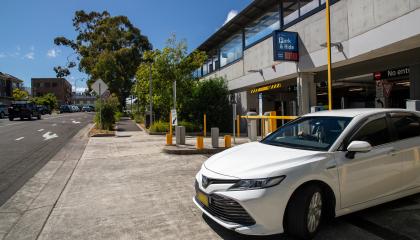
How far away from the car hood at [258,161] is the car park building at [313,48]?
22.0ft

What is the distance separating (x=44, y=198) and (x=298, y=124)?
179 inches

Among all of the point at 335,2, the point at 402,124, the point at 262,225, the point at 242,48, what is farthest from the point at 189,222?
the point at 242,48

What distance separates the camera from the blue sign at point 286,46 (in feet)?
47.1

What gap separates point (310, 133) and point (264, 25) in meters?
14.3

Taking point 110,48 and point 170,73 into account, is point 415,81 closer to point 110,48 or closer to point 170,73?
point 170,73

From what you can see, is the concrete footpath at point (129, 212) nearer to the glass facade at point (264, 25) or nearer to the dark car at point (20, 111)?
A: the glass facade at point (264, 25)

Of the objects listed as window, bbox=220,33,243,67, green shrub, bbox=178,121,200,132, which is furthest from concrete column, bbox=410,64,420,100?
green shrub, bbox=178,121,200,132

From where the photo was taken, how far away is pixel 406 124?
212 inches

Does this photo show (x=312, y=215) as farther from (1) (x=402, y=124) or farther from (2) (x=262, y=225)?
(1) (x=402, y=124)

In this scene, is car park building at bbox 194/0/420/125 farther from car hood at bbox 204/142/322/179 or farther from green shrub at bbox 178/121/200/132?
car hood at bbox 204/142/322/179

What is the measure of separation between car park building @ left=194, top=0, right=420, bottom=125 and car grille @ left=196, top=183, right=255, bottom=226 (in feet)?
25.5

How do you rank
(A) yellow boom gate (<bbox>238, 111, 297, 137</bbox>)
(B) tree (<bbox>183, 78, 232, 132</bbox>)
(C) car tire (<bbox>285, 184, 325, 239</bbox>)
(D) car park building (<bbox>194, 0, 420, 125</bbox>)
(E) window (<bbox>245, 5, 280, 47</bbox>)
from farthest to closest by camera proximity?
1. (B) tree (<bbox>183, 78, 232, 132</bbox>)
2. (E) window (<bbox>245, 5, 280, 47</bbox>)
3. (A) yellow boom gate (<bbox>238, 111, 297, 137</bbox>)
4. (D) car park building (<bbox>194, 0, 420, 125</bbox>)
5. (C) car tire (<bbox>285, 184, 325, 239</bbox>)

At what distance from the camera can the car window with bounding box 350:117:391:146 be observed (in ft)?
15.8

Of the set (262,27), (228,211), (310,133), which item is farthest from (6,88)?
(228,211)
